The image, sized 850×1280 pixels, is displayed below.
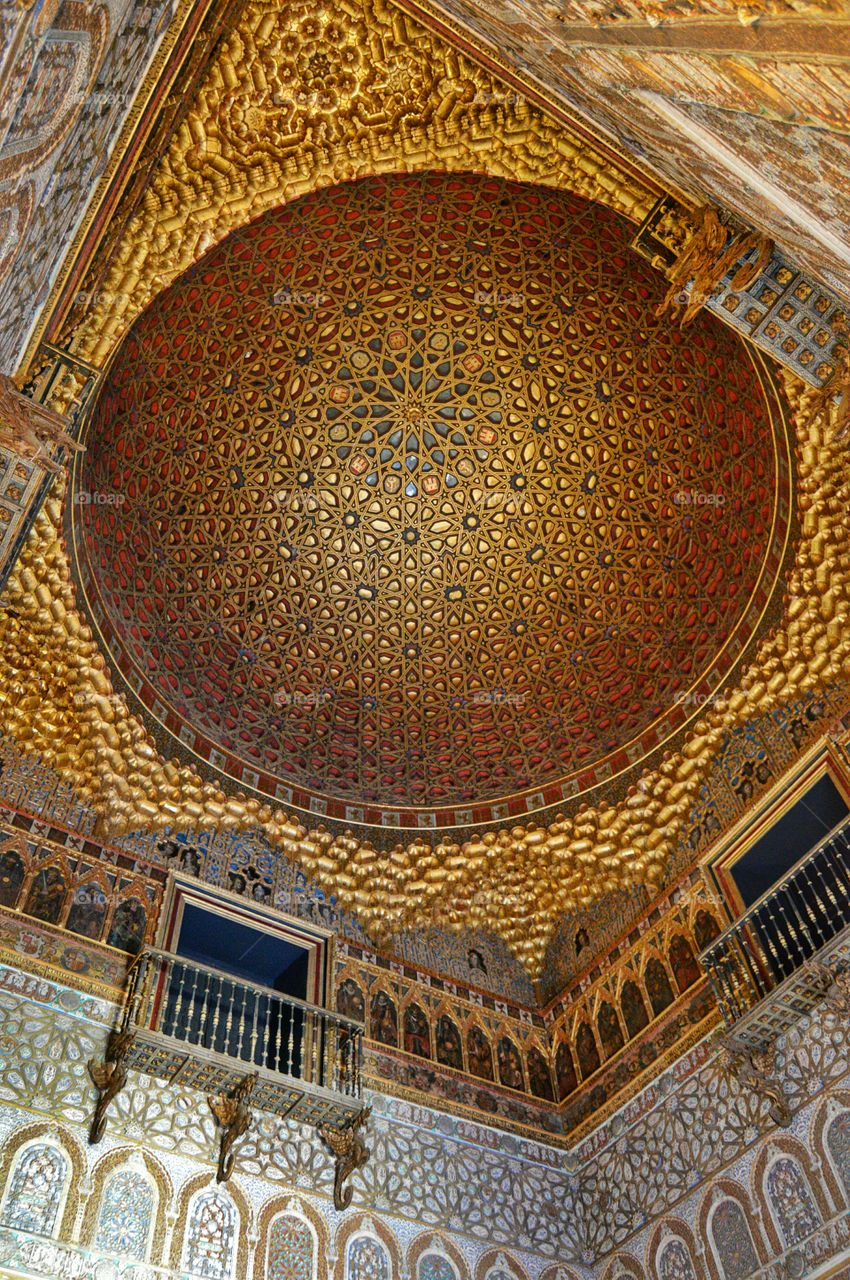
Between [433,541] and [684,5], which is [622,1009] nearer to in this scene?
[433,541]

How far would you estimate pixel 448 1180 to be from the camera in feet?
26.8

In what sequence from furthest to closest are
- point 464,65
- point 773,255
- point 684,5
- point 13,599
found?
point 13,599 < point 464,65 < point 773,255 < point 684,5

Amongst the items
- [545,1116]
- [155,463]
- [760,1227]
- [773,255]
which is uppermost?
[773,255]

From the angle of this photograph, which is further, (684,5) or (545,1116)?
(545,1116)

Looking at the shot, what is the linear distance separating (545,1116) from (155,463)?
676cm

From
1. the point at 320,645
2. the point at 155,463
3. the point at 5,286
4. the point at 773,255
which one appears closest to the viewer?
the point at 5,286

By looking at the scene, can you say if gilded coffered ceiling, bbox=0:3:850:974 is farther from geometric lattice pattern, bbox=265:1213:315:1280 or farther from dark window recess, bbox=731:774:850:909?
geometric lattice pattern, bbox=265:1213:315:1280

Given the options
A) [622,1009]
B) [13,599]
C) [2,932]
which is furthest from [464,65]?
[622,1009]

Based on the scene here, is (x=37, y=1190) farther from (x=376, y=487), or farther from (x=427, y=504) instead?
(x=427, y=504)

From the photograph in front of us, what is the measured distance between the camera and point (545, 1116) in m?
9.17

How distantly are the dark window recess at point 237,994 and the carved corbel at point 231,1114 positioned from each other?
28 centimetres

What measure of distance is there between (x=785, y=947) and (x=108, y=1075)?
471cm

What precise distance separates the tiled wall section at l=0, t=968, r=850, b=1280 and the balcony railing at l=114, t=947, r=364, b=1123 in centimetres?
21

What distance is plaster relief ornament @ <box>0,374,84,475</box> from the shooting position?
6324 mm
